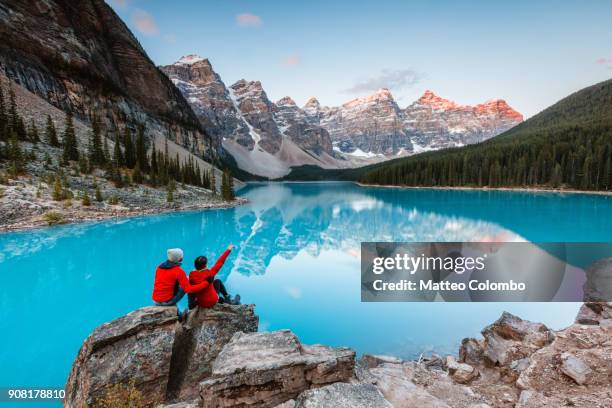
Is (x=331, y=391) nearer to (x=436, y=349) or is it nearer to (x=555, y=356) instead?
(x=555, y=356)

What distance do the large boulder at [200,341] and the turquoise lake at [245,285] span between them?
3.20m

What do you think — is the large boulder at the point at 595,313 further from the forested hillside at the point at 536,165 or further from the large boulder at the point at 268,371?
the forested hillside at the point at 536,165

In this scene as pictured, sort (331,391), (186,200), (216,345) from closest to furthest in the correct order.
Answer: (331,391) < (216,345) < (186,200)

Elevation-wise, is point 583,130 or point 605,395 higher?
point 583,130

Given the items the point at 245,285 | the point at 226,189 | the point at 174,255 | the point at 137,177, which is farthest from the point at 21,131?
the point at 174,255

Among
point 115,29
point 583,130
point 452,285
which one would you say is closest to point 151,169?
point 452,285

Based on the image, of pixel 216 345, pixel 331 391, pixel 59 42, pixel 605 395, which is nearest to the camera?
pixel 331 391

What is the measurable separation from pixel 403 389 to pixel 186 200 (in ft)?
142

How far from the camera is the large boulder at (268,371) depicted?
401cm

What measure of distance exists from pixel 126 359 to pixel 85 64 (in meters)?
88.7

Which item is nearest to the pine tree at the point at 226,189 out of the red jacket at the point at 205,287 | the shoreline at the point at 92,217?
the shoreline at the point at 92,217

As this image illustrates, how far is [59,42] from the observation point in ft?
219

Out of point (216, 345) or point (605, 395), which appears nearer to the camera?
point (605, 395)

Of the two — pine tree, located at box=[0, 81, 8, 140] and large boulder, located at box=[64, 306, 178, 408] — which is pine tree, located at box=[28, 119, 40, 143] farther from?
large boulder, located at box=[64, 306, 178, 408]
